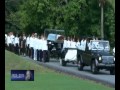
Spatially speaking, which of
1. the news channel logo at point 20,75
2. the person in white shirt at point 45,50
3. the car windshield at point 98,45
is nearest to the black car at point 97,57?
the car windshield at point 98,45

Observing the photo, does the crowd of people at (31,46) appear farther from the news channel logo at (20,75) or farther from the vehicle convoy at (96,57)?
the news channel logo at (20,75)

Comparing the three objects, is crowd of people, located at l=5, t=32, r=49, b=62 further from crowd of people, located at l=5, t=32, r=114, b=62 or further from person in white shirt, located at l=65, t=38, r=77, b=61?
person in white shirt, located at l=65, t=38, r=77, b=61

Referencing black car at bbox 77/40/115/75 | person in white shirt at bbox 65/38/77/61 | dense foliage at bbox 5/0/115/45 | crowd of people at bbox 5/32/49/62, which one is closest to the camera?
black car at bbox 77/40/115/75

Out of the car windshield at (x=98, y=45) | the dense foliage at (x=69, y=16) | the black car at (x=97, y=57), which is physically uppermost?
the dense foliage at (x=69, y=16)

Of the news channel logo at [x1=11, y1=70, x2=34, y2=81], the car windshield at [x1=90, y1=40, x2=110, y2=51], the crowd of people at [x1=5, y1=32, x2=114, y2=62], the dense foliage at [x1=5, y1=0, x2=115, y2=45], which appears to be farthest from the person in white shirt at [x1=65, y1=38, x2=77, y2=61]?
the news channel logo at [x1=11, y1=70, x2=34, y2=81]

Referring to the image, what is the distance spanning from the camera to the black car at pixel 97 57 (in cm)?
2425

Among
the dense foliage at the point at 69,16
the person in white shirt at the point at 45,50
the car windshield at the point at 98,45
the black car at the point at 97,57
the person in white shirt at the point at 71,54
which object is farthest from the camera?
the dense foliage at the point at 69,16

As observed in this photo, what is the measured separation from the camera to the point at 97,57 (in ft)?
79.6

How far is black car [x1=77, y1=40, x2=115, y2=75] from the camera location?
24250 millimetres

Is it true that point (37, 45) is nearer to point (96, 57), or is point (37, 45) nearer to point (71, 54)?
point (71, 54)

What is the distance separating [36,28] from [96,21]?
7551mm

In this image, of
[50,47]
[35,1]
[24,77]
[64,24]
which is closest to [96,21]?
[64,24]

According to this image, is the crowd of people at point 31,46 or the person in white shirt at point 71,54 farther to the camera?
the crowd of people at point 31,46

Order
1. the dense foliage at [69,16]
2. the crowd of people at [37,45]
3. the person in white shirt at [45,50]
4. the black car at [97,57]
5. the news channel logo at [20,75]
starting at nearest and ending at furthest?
the news channel logo at [20,75] → the black car at [97,57] → the crowd of people at [37,45] → the person in white shirt at [45,50] → the dense foliage at [69,16]
